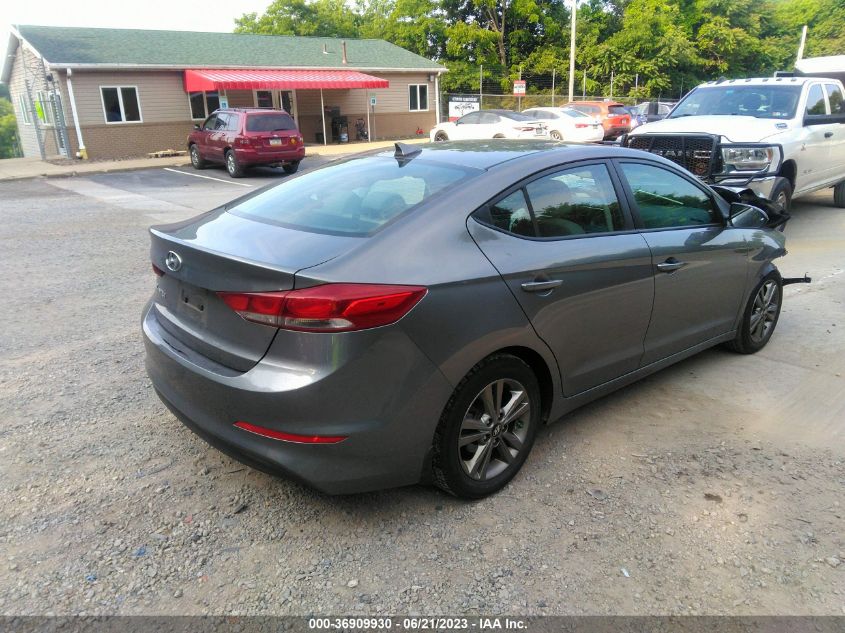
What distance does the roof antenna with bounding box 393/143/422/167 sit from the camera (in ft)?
11.6

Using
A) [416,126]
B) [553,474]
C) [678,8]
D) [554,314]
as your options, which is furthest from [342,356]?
[678,8]

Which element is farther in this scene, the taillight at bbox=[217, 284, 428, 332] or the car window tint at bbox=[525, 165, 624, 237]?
the car window tint at bbox=[525, 165, 624, 237]

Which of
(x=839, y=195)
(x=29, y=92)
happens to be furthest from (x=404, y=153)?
(x=29, y=92)

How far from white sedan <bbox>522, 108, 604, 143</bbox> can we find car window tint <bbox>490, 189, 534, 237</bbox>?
2089cm

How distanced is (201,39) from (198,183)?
14.0 m

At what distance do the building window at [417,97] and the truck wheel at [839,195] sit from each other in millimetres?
23116

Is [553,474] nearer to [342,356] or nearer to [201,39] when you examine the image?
[342,356]

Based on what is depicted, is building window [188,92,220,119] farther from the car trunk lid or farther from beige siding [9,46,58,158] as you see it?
the car trunk lid

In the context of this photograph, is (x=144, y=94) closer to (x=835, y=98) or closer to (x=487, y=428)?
(x=835, y=98)

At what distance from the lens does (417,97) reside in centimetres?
3169

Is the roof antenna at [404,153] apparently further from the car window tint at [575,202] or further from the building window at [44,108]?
the building window at [44,108]

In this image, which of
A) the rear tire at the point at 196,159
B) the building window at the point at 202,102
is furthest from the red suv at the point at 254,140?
the building window at the point at 202,102

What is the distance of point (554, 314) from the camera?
3160 millimetres

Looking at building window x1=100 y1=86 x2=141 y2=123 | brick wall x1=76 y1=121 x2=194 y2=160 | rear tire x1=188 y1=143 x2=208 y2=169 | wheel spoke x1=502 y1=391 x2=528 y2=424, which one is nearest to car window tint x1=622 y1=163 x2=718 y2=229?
wheel spoke x1=502 y1=391 x2=528 y2=424
